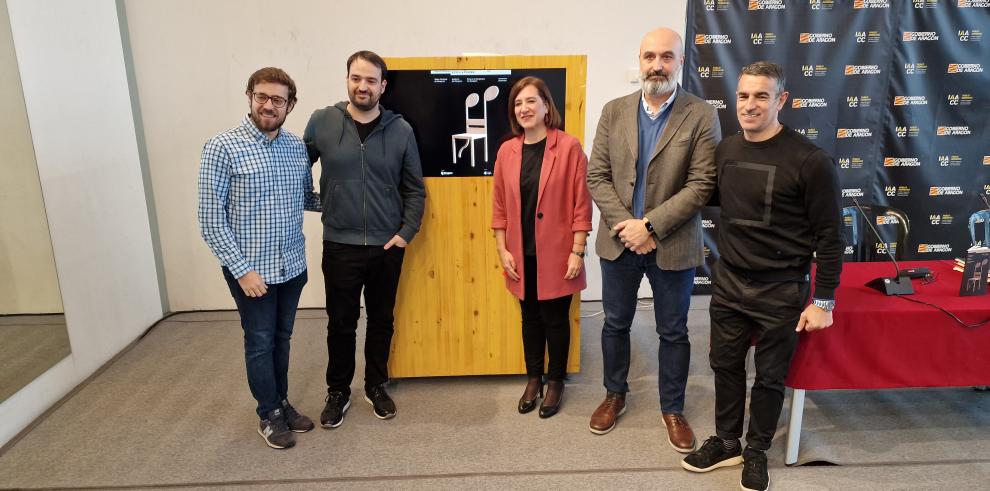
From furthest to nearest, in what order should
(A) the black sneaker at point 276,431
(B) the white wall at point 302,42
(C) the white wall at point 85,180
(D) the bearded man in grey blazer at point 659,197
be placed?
(B) the white wall at point 302,42, (C) the white wall at point 85,180, (A) the black sneaker at point 276,431, (D) the bearded man in grey blazer at point 659,197

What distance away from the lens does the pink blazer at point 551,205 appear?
8.75 ft

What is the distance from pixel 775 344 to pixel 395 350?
187 cm

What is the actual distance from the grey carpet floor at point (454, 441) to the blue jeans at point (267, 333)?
27 cm

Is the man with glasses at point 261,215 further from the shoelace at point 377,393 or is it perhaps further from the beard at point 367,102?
the shoelace at point 377,393

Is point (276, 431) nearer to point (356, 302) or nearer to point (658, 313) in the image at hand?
point (356, 302)

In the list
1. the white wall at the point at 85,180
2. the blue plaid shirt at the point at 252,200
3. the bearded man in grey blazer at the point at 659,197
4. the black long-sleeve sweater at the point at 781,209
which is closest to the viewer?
the black long-sleeve sweater at the point at 781,209

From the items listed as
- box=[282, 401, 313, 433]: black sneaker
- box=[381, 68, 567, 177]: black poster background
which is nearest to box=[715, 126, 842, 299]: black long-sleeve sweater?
box=[381, 68, 567, 177]: black poster background

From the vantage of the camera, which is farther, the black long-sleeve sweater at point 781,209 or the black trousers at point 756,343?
the black trousers at point 756,343

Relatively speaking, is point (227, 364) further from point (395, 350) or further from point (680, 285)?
point (680, 285)

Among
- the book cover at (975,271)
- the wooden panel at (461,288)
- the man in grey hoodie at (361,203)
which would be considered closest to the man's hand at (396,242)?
the man in grey hoodie at (361,203)

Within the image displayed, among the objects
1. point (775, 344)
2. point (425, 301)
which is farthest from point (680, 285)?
point (425, 301)

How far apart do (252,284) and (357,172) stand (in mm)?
649

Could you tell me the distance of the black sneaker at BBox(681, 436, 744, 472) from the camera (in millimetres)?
2475

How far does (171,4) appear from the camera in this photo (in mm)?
3992
